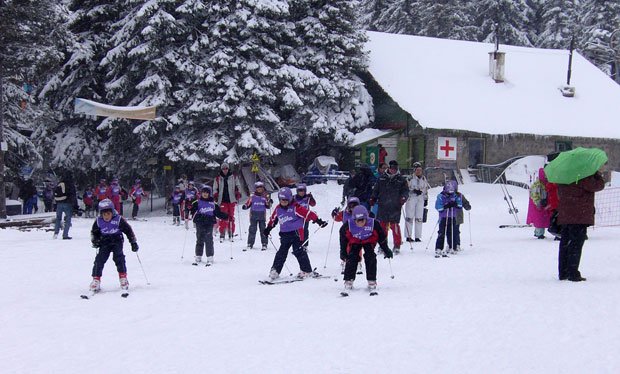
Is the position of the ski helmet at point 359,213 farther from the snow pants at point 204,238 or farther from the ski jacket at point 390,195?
the snow pants at point 204,238

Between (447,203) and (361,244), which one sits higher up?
(447,203)

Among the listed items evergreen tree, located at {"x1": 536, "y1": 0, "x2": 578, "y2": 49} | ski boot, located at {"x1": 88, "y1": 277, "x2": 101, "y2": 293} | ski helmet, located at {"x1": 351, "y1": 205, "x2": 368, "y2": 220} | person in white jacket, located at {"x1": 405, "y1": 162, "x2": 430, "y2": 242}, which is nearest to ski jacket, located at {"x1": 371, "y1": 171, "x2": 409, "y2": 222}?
person in white jacket, located at {"x1": 405, "y1": 162, "x2": 430, "y2": 242}

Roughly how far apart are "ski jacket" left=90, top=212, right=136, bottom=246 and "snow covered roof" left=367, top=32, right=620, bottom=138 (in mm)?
21522

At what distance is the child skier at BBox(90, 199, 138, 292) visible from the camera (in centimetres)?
989

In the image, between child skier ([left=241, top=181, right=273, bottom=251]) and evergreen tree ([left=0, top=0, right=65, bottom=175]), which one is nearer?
child skier ([left=241, top=181, right=273, bottom=251])

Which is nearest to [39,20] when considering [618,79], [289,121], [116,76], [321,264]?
[116,76]

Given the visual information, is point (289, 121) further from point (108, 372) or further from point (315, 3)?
point (108, 372)

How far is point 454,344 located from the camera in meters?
6.55

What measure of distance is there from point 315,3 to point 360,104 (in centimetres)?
514

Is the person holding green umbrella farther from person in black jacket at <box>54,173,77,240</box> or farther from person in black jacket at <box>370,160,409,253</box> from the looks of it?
person in black jacket at <box>54,173,77,240</box>

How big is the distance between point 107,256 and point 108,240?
0.24 m

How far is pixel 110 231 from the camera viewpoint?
10.1 metres

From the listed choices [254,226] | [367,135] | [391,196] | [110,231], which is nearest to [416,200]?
[391,196]

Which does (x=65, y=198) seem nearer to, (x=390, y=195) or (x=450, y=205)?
(x=390, y=195)
